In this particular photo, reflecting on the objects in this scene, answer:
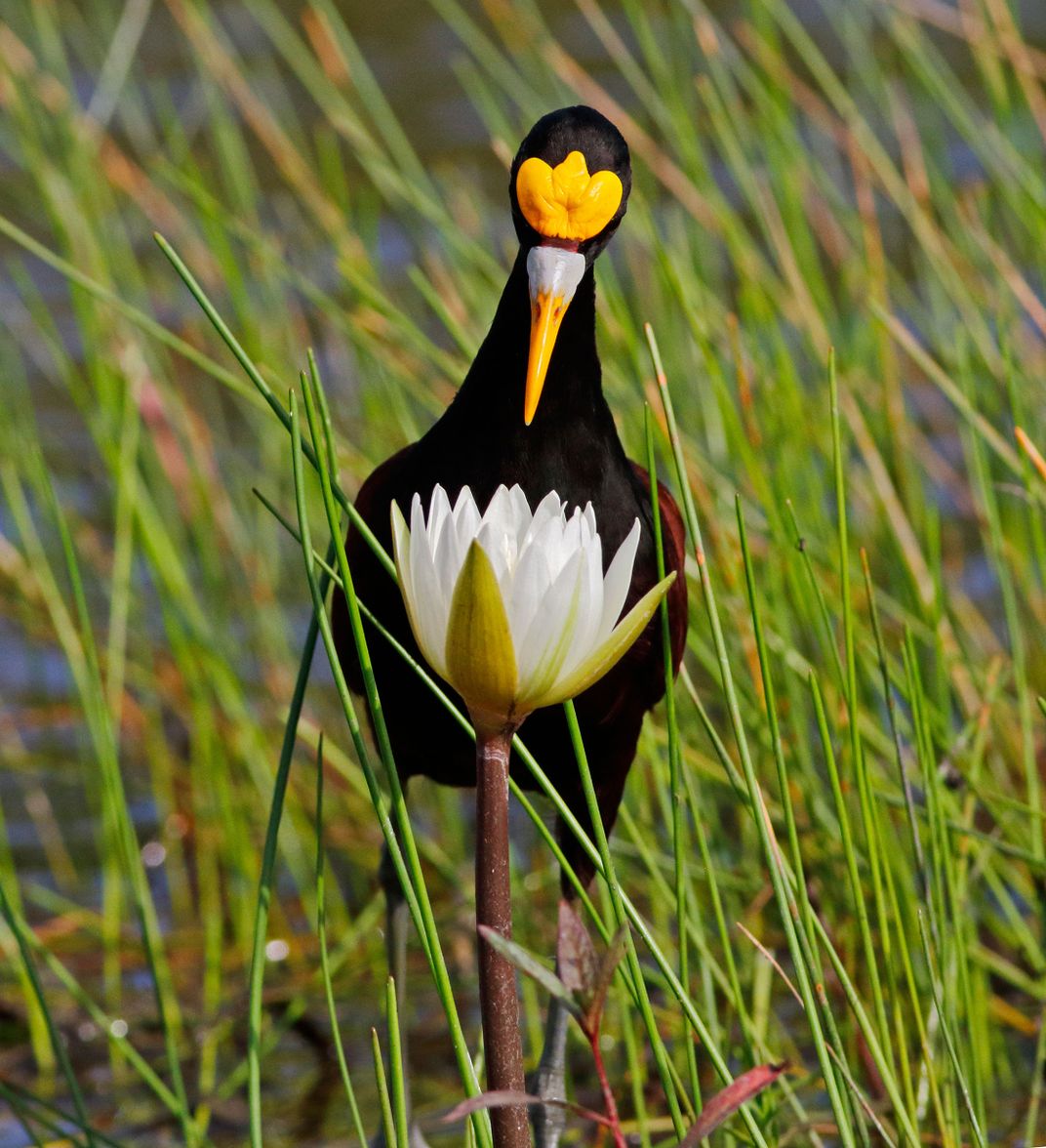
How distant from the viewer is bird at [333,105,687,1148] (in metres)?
1.63

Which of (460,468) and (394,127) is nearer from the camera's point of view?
(460,468)

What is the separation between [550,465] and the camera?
1824 millimetres

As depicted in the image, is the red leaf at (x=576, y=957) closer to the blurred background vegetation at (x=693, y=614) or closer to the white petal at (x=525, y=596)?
the white petal at (x=525, y=596)

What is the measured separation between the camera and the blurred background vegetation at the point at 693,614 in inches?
92.1

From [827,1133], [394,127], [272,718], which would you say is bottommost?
[827,1133]

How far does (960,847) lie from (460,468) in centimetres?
92

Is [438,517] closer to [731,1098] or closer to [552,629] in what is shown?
[552,629]

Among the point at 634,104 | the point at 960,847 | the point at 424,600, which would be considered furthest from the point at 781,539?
the point at 634,104

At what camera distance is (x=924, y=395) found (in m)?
4.93

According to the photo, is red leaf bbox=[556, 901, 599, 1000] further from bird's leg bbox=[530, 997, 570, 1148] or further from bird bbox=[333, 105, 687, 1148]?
bird's leg bbox=[530, 997, 570, 1148]

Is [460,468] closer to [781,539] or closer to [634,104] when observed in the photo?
[781,539]

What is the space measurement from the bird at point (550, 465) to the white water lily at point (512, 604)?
302mm

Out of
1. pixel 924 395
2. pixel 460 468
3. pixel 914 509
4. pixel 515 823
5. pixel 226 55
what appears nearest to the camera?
pixel 460 468

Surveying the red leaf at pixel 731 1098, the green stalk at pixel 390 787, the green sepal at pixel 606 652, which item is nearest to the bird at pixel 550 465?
the green stalk at pixel 390 787
